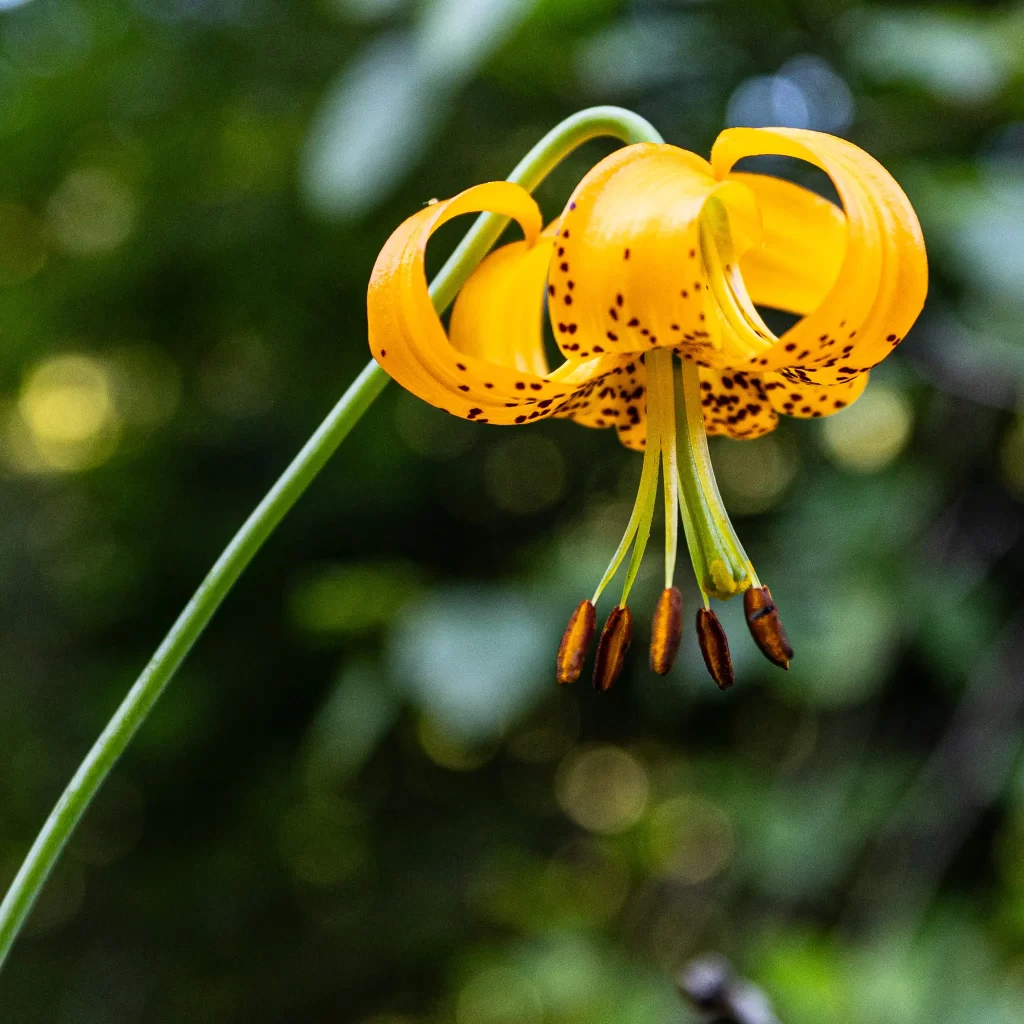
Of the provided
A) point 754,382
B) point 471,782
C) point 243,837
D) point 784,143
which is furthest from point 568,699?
point 784,143

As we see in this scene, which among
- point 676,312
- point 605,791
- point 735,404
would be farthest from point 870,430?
point 605,791

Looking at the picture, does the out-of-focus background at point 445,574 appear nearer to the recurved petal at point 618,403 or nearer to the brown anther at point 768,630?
the recurved petal at point 618,403

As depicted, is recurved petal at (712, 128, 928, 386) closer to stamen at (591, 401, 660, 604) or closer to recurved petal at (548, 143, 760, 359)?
recurved petal at (548, 143, 760, 359)

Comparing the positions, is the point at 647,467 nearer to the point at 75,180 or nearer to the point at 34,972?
the point at 75,180

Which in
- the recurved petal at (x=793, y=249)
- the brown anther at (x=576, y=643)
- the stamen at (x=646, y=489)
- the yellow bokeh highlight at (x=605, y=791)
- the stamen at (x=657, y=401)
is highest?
the recurved petal at (x=793, y=249)

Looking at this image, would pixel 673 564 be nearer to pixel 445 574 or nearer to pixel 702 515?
pixel 702 515

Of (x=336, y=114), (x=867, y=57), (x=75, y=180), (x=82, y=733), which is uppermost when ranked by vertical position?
(x=75, y=180)

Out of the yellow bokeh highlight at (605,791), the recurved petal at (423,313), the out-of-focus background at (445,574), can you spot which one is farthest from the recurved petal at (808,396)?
the yellow bokeh highlight at (605,791)
